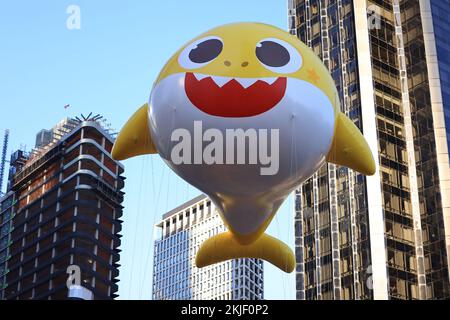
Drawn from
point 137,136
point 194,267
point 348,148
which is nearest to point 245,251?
point 348,148

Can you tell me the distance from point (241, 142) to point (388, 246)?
38.8 m

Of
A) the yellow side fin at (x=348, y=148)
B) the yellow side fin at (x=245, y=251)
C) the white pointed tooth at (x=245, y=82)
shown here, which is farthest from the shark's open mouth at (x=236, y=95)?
the yellow side fin at (x=245, y=251)

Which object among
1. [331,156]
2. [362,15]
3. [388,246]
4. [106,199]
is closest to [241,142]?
[331,156]

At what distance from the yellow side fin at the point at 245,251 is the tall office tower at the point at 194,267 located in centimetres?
10073

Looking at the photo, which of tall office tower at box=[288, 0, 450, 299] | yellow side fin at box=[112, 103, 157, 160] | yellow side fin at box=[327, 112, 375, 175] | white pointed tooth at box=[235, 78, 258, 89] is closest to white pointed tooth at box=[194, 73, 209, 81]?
white pointed tooth at box=[235, 78, 258, 89]

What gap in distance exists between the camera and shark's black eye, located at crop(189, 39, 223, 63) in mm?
12594

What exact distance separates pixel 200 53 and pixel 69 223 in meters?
78.7

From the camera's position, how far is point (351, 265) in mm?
49812

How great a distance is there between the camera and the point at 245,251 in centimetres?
1452

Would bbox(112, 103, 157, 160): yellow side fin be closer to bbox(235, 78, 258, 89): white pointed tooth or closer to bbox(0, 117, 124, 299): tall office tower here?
bbox(235, 78, 258, 89): white pointed tooth

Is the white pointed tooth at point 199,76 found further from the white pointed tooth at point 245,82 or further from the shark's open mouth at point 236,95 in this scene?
the white pointed tooth at point 245,82

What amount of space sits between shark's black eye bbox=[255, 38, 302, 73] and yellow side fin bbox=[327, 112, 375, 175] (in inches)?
51.8

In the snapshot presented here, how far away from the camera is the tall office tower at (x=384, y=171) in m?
49.1
